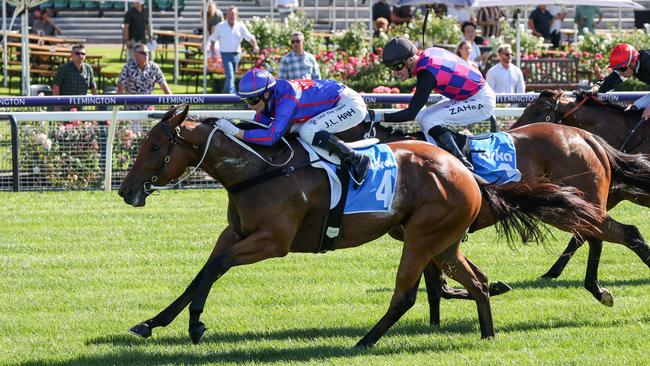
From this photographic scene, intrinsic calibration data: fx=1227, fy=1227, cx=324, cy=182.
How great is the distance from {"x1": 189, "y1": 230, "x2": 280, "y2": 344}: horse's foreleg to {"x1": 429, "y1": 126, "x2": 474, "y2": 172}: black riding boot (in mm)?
1607

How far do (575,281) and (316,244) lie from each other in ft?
8.61

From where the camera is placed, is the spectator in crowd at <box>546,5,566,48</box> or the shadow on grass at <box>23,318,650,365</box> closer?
the shadow on grass at <box>23,318,650,365</box>

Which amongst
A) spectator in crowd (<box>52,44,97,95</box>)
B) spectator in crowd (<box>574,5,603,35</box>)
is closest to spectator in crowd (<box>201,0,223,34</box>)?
→ spectator in crowd (<box>52,44,97,95</box>)

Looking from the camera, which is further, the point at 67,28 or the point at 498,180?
the point at 67,28

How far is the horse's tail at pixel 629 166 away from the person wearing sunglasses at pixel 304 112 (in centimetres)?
185

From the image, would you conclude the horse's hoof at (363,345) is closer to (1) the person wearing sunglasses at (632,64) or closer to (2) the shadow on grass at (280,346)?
(2) the shadow on grass at (280,346)

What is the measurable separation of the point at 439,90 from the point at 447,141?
1.44 ft

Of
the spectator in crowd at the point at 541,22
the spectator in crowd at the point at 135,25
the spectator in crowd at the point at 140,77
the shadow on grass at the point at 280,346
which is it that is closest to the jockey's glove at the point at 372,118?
the shadow on grass at the point at 280,346

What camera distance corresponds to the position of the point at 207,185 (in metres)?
13.4

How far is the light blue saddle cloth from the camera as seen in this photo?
8.02 meters

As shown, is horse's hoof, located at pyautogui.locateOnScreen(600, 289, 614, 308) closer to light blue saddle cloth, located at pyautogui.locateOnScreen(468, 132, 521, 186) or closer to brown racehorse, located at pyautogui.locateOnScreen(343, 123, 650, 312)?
brown racehorse, located at pyautogui.locateOnScreen(343, 123, 650, 312)

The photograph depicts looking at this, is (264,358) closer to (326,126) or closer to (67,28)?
(326,126)

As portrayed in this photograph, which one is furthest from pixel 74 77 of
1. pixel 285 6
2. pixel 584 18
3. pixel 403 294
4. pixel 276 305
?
pixel 584 18

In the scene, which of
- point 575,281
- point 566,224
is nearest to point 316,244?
point 566,224
